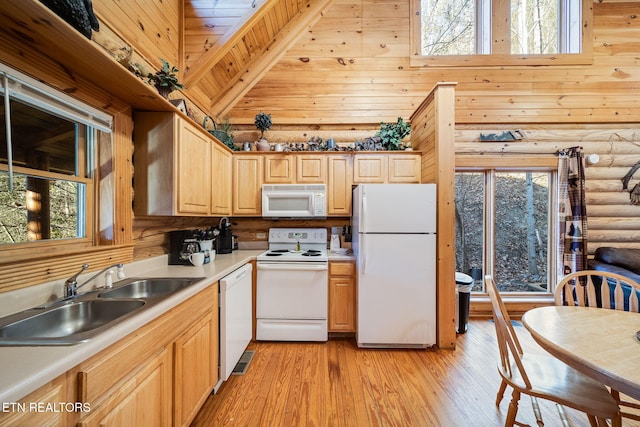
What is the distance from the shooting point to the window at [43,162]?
1.12 m

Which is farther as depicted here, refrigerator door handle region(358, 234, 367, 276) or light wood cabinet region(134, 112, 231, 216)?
refrigerator door handle region(358, 234, 367, 276)

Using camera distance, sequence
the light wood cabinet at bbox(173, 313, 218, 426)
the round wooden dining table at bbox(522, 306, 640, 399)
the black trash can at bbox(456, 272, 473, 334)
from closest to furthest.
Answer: the round wooden dining table at bbox(522, 306, 640, 399) → the light wood cabinet at bbox(173, 313, 218, 426) → the black trash can at bbox(456, 272, 473, 334)

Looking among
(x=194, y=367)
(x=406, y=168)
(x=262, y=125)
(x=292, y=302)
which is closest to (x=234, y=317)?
(x=194, y=367)

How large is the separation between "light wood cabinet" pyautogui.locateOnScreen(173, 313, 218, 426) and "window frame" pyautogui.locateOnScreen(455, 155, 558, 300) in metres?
3.27

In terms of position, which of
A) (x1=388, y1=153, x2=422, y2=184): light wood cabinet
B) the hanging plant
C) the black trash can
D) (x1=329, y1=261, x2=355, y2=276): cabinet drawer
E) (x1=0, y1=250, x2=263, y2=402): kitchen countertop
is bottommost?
the black trash can

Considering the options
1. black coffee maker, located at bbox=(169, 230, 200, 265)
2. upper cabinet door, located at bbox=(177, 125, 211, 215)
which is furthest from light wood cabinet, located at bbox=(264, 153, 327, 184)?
black coffee maker, located at bbox=(169, 230, 200, 265)

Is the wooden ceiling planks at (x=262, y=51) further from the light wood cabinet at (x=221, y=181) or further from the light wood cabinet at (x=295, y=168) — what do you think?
the light wood cabinet at (x=295, y=168)

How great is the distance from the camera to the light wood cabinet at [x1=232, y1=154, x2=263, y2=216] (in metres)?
2.99

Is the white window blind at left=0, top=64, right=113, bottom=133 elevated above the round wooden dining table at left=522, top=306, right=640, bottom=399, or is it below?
above

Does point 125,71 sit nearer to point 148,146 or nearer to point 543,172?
point 148,146

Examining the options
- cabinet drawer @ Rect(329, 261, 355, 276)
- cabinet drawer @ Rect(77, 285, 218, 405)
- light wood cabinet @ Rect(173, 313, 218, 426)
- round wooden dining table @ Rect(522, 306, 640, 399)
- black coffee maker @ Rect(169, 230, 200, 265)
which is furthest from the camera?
cabinet drawer @ Rect(329, 261, 355, 276)

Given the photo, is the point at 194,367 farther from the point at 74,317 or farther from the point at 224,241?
the point at 224,241

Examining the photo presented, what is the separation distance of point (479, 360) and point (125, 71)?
3495 millimetres

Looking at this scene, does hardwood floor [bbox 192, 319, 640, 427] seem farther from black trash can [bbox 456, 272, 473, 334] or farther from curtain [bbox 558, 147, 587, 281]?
curtain [bbox 558, 147, 587, 281]
